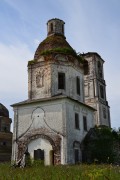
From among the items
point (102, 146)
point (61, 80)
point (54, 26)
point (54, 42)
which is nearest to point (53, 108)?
point (61, 80)

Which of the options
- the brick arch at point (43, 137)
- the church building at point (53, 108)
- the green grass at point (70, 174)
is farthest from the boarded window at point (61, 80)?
the green grass at point (70, 174)

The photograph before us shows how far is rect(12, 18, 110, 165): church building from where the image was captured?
2080cm

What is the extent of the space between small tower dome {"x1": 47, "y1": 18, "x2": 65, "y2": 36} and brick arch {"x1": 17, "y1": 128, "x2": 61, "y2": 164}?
10.3 metres

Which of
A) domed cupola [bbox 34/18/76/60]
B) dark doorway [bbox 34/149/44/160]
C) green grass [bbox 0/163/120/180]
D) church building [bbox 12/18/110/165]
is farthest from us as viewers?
domed cupola [bbox 34/18/76/60]

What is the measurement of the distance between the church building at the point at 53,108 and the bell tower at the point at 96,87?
13977mm

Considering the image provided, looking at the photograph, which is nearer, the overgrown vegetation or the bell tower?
the overgrown vegetation

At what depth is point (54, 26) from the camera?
1059 inches

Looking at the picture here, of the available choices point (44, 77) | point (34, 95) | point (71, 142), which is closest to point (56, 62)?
point (44, 77)

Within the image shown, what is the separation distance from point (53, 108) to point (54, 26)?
9340 mm

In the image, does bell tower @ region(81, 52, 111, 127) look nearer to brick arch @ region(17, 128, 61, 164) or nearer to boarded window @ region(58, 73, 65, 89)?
boarded window @ region(58, 73, 65, 89)

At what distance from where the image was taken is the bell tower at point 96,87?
128 feet

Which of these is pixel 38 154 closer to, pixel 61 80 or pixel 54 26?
pixel 61 80

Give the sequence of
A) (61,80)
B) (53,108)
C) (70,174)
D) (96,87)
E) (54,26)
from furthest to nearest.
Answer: (96,87)
(54,26)
(61,80)
(53,108)
(70,174)

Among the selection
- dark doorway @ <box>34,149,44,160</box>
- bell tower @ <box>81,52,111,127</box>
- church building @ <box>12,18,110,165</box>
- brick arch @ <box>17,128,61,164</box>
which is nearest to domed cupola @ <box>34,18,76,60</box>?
church building @ <box>12,18,110,165</box>
